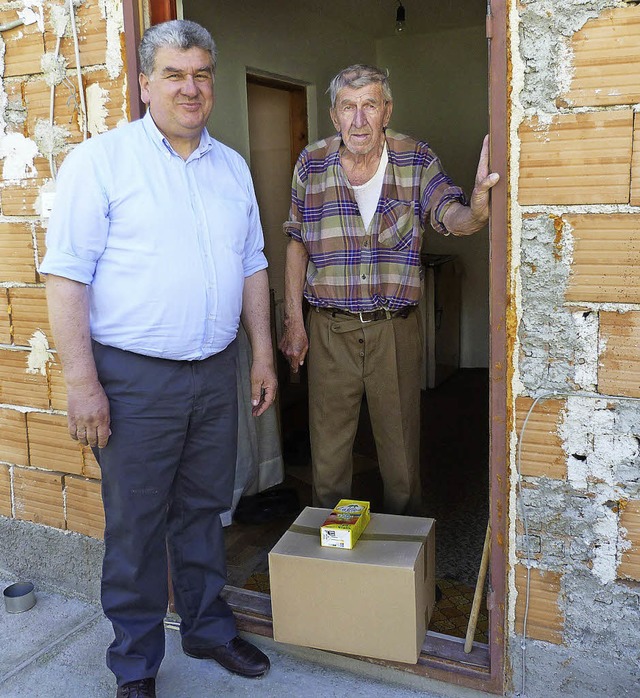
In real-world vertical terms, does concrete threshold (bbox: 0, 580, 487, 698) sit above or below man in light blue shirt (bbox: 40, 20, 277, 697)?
below

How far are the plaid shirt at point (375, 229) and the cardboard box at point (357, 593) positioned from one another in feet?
2.44

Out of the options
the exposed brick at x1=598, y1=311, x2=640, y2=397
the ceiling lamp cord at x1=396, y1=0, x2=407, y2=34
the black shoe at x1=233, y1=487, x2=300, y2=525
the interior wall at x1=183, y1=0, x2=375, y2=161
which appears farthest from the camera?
the ceiling lamp cord at x1=396, y1=0, x2=407, y2=34

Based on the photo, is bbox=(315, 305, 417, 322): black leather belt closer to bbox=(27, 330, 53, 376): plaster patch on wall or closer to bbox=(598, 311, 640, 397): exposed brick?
bbox=(598, 311, 640, 397): exposed brick

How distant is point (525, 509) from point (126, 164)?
1.37m

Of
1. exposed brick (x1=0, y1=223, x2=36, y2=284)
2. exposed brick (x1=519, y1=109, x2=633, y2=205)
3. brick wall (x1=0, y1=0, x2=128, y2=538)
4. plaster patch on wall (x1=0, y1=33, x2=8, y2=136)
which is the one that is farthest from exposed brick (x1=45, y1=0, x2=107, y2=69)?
exposed brick (x1=519, y1=109, x2=633, y2=205)

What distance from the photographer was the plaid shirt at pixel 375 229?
225 cm

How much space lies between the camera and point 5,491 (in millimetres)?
2686

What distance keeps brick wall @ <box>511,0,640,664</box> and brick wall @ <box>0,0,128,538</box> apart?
49.9 inches

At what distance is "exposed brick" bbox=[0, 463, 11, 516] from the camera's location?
266cm

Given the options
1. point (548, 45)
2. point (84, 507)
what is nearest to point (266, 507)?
point (84, 507)

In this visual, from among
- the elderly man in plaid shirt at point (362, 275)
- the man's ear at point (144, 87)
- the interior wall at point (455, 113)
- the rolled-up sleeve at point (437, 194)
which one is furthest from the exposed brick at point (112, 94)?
the interior wall at point (455, 113)

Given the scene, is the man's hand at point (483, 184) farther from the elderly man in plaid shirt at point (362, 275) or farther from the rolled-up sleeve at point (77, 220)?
the rolled-up sleeve at point (77, 220)

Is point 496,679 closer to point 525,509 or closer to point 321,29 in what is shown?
point 525,509

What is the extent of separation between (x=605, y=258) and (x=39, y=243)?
1772mm
